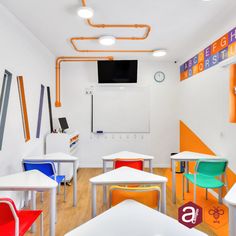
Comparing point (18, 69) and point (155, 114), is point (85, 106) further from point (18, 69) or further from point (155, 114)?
point (18, 69)

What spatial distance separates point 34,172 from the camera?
260 cm

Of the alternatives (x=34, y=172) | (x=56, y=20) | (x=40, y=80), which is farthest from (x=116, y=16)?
(x=34, y=172)

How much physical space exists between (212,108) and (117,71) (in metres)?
2.57

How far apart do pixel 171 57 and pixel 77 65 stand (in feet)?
7.97

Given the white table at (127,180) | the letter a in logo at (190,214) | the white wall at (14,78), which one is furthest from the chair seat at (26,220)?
the letter a in logo at (190,214)

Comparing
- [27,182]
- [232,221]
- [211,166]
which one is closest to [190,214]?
[232,221]

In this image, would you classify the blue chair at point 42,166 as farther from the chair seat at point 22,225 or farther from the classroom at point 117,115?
the chair seat at point 22,225

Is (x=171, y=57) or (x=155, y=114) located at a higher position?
(x=171, y=57)

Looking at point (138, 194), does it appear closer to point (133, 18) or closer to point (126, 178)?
point (126, 178)

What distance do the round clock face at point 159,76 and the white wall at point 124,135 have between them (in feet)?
0.29

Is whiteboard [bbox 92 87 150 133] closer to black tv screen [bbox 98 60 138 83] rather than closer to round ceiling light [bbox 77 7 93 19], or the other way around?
black tv screen [bbox 98 60 138 83]

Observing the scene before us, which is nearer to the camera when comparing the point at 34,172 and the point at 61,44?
the point at 34,172

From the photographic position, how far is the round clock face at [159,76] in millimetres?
5789

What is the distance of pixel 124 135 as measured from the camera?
579 cm
